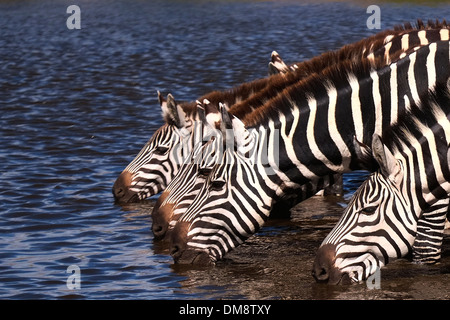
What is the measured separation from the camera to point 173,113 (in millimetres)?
12125

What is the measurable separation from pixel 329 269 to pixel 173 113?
3.85 m

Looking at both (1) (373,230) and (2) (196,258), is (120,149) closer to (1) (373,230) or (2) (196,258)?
(2) (196,258)

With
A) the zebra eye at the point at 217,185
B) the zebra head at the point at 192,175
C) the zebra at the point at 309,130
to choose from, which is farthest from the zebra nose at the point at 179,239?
the zebra head at the point at 192,175

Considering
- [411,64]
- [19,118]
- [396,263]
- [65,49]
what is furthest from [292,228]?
[65,49]

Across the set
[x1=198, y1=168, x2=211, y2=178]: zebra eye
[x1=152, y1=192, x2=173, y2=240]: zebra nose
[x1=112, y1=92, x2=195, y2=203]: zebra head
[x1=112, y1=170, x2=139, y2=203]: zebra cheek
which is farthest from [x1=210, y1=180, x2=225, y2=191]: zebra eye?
[x1=112, y1=170, x2=139, y2=203]: zebra cheek

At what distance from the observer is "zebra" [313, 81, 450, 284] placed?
28.7 ft

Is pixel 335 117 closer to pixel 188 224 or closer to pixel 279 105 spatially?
pixel 279 105

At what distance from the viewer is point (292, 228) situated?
12.2 metres

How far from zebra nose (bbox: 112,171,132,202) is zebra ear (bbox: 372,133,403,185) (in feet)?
16.3

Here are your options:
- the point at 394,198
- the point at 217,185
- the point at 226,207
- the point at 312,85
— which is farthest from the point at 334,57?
the point at 394,198

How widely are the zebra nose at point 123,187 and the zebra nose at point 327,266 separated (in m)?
4.52

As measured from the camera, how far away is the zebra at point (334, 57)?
1040 cm
